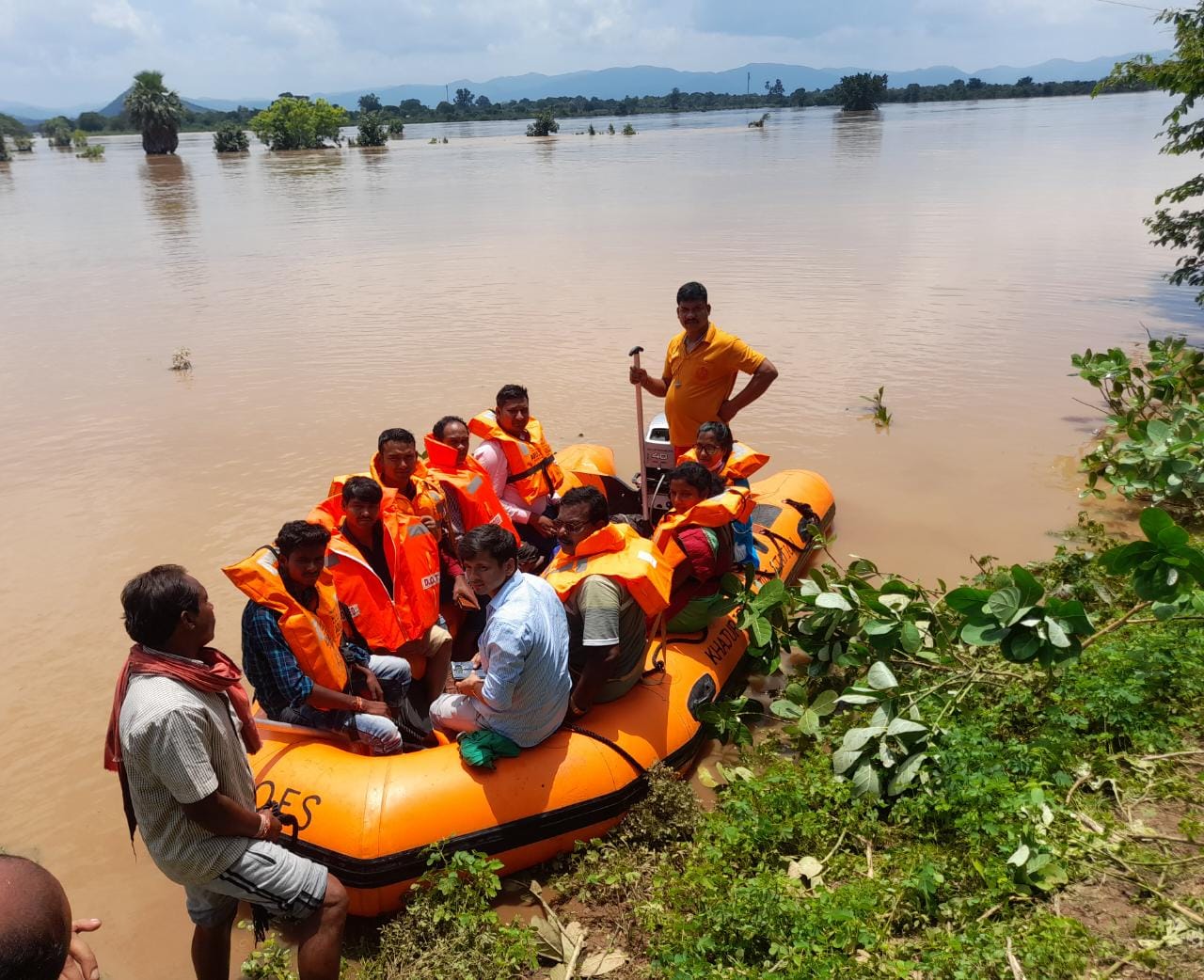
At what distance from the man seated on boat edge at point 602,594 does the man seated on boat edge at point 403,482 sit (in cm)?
91

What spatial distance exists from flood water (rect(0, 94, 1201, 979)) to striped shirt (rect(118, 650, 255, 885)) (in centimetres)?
140

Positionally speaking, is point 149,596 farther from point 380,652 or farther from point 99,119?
point 99,119

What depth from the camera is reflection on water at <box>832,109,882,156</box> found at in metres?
37.8

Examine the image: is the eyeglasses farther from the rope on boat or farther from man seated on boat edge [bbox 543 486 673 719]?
the rope on boat

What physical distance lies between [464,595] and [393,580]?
0.47 m

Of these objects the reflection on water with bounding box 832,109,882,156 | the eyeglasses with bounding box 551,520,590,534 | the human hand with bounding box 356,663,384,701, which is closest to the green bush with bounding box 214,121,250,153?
the reflection on water with bounding box 832,109,882,156

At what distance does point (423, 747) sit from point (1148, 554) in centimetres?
306

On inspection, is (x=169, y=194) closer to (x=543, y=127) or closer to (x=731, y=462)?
(x=731, y=462)

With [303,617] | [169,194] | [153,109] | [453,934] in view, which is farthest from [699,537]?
[153,109]

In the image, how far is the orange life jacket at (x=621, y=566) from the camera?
136 inches

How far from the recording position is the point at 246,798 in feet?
8.32

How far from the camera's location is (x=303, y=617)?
10.8 ft

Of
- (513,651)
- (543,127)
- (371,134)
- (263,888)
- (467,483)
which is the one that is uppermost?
(543,127)

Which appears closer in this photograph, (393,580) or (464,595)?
(393,580)
